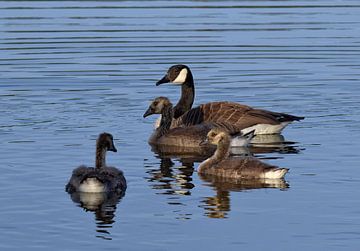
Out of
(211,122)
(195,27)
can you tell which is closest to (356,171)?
(211,122)

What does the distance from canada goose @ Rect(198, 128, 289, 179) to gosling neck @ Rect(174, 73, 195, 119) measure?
496 centimetres

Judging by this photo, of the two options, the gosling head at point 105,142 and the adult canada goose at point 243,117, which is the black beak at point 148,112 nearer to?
the adult canada goose at point 243,117

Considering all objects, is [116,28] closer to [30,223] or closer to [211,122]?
[211,122]

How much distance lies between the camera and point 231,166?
57.5 feet

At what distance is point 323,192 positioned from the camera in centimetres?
1591

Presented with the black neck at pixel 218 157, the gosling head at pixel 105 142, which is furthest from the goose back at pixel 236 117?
the gosling head at pixel 105 142

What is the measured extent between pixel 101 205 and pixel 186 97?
8.13 m

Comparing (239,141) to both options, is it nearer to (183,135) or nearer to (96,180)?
(183,135)

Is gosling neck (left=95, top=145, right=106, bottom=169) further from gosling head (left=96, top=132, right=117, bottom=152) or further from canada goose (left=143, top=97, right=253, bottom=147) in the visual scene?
canada goose (left=143, top=97, right=253, bottom=147)

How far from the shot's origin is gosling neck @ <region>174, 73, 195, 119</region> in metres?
23.4

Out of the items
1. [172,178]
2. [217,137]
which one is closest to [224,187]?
[172,178]

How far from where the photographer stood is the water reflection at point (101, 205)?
14.2m

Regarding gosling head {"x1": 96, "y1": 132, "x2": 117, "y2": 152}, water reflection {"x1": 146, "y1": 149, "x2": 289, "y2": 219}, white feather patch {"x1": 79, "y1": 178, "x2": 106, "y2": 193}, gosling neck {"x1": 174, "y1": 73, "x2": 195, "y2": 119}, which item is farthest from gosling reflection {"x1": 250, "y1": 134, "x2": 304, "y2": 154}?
white feather patch {"x1": 79, "y1": 178, "x2": 106, "y2": 193}

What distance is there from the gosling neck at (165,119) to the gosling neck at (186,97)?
1776mm
